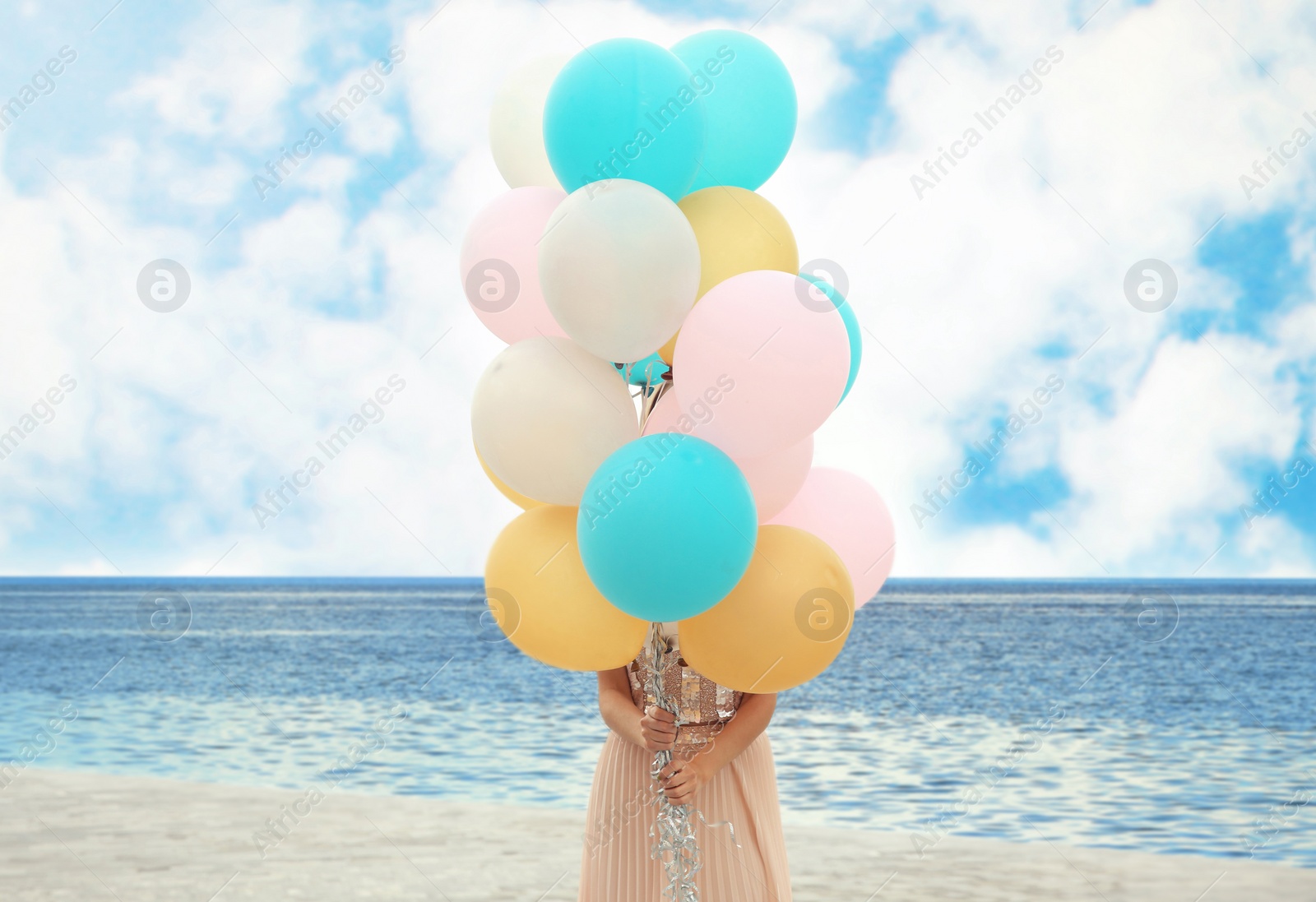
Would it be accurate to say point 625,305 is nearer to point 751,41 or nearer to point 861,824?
point 751,41

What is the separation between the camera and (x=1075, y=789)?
10.3 m

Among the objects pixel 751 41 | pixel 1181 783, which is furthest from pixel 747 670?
pixel 1181 783

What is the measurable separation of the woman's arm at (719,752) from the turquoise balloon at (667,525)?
44 cm

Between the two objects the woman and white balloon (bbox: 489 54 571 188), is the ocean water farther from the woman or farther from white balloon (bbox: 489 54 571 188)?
white balloon (bbox: 489 54 571 188)

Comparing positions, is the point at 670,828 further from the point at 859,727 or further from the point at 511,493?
the point at 859,727

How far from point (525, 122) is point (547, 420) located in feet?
3.11

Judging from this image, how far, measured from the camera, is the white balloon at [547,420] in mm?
2355

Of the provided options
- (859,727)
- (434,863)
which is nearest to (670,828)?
(434,863)

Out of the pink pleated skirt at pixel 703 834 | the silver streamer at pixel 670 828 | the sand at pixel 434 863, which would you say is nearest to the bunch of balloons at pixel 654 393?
the silver streamer at pixel 670 828

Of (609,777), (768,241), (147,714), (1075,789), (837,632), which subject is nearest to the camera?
(837,632)

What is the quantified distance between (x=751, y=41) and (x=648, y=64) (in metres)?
0.53

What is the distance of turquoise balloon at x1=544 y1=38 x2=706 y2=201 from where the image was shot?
232cm

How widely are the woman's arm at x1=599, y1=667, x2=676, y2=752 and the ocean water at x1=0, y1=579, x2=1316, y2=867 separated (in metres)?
2.18

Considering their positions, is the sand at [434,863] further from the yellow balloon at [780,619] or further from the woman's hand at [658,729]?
the yellow balloon at [780,619]
